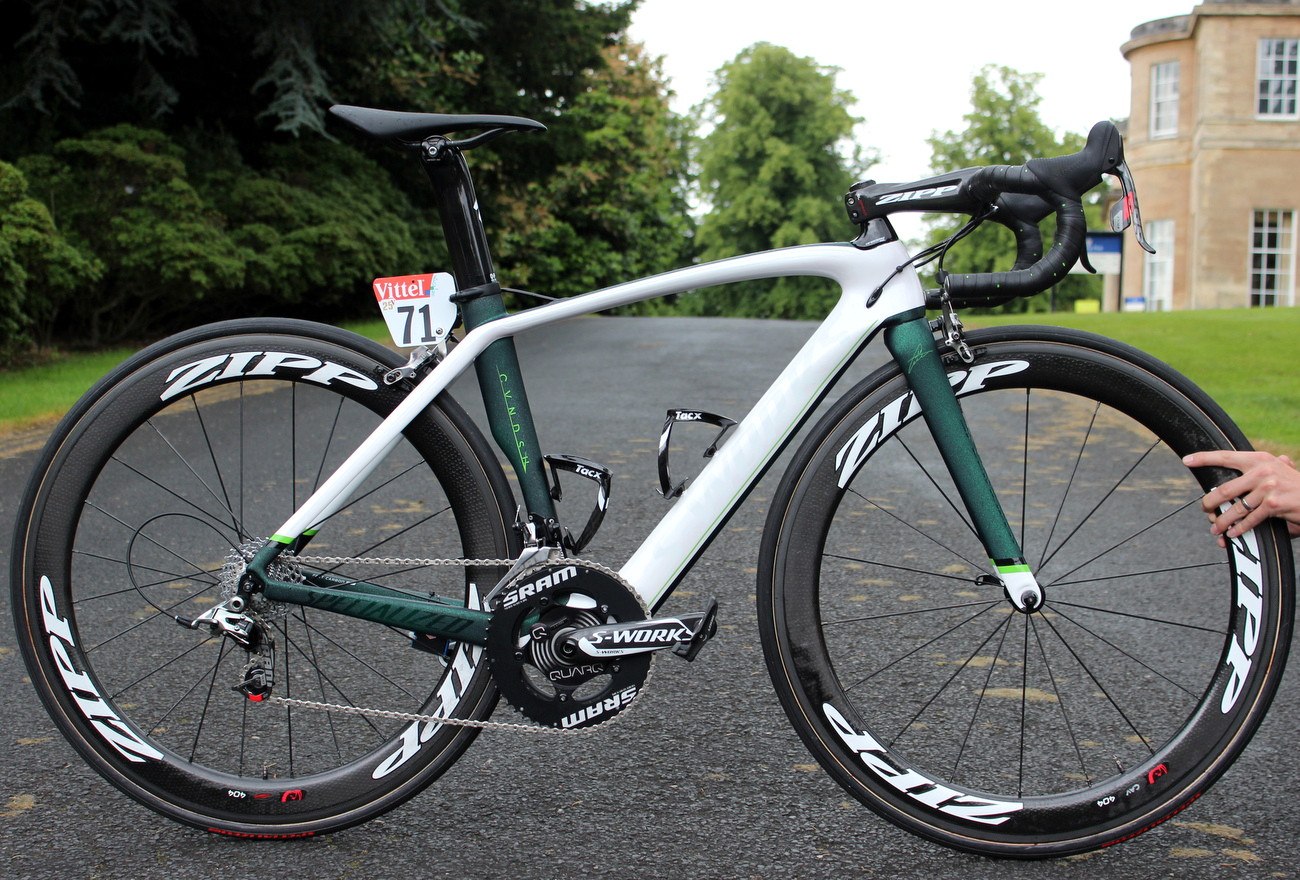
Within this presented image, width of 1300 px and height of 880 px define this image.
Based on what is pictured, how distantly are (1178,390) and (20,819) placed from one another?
267 cm

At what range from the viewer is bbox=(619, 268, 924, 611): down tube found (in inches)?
95.7

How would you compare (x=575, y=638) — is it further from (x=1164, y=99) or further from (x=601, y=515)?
(x=1164, y=99)

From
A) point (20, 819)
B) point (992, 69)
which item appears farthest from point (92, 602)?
point (992, 69)

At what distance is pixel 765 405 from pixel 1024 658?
112cm

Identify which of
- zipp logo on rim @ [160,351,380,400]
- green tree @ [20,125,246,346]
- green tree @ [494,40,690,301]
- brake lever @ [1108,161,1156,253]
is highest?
green tree @ [494,40,690,301]

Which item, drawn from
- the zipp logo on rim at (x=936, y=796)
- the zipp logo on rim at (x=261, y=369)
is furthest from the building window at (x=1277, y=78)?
the zipp logo on rim at (x=261, y=369)

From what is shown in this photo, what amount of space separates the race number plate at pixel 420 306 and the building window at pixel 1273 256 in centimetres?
3820

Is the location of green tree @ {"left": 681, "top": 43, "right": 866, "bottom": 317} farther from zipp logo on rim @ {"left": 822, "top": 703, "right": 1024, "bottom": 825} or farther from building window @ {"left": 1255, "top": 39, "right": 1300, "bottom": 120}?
zipp logo on rim @ {"left": 822, "top": 703, "right": 1024, "bottom": 825}

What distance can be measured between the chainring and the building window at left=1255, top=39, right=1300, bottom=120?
38.9 m

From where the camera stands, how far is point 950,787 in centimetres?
241

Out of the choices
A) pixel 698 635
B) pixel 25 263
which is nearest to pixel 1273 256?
pixel 25 263

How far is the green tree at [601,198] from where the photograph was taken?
24.2m

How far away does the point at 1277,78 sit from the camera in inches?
1388

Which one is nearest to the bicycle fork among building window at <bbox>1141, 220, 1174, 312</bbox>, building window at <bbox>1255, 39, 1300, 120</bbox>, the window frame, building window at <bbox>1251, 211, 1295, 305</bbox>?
building window at <bbox>1141, 220, 1174, 312</bbox>
